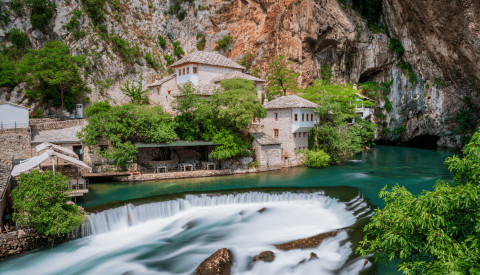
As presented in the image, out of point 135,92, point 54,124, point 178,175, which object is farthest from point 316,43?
point 54,124

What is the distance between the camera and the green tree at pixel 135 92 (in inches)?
1490

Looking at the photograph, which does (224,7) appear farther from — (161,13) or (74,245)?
(74,245)

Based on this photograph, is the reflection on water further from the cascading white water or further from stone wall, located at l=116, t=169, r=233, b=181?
the cascading white water

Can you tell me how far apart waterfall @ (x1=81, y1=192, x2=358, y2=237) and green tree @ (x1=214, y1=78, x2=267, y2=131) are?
338 inches

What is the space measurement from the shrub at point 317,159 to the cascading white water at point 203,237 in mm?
10312

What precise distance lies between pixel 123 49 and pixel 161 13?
41.5 feet

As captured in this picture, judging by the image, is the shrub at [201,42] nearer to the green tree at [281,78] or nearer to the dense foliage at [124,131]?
the green tree at [281,78]

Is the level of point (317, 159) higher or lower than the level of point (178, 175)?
higher

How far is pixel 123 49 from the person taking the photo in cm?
4325

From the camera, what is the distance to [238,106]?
997 inches

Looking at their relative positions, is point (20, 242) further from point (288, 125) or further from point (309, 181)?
point (288, 125)

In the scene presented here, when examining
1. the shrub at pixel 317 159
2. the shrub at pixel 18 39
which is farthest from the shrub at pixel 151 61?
the shrub at pixel 317 159

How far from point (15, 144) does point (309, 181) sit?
73.0 feet

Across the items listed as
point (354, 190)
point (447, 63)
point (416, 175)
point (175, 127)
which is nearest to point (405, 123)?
point (447, 63)
